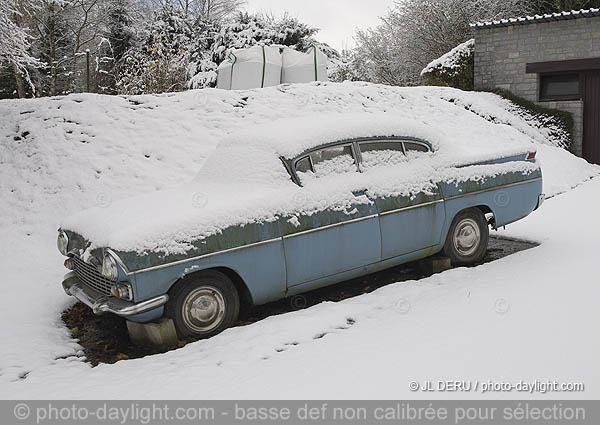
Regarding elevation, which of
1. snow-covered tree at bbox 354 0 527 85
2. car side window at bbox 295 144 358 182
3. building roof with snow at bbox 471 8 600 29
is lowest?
car side window at bbox 295 144 358 182

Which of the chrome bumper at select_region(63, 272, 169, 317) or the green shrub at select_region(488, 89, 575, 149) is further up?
the green shrub at select_region(488, 89, 575, 149)

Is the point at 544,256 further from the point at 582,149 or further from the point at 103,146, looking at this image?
the point at 582,149

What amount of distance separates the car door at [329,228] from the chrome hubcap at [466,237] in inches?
45.0

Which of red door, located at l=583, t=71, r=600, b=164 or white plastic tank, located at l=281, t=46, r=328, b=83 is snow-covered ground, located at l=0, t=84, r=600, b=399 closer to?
white plastic tank, located at l=281, t=46, r=328, b=83

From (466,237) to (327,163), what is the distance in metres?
1.85

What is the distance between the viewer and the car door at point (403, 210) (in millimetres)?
5266

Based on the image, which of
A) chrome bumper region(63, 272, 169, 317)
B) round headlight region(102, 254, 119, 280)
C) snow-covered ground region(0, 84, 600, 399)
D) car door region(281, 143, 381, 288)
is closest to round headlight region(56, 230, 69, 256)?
chrome bumper region(63, 272, 169, 317)

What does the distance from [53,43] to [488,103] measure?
51.5ft

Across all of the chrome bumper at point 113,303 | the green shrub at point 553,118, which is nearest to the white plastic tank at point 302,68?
the green shrub at point 553,118

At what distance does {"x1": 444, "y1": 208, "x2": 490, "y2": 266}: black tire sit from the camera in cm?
584

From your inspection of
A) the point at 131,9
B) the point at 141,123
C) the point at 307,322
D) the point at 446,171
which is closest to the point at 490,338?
the point at 307,322

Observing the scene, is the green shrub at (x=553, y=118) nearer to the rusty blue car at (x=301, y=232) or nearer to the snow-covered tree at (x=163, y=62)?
the snow-covered tree at (x=163, y=62)

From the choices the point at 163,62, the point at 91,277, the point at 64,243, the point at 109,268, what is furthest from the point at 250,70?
the point at 109,268

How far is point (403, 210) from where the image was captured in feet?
17.5
